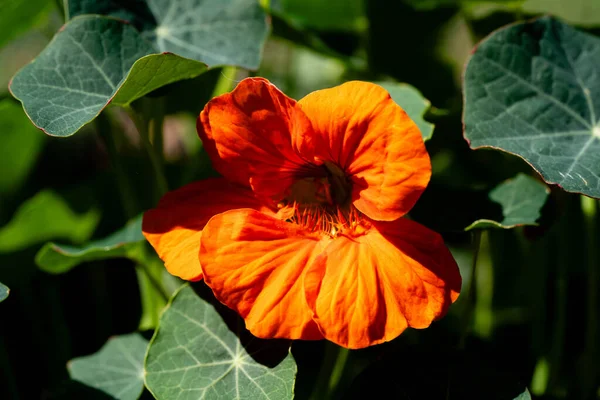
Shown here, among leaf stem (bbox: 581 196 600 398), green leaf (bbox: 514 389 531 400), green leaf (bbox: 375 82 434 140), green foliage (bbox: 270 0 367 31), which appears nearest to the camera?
green leaf (bbox: 514 389 531 400)

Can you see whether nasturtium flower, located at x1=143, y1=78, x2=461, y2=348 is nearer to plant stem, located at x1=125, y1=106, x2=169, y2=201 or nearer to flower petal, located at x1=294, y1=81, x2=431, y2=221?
flower petal, located at x1=294, y1=81, x2=431, y2=221

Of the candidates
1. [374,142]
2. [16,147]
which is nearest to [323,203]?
[374,142]

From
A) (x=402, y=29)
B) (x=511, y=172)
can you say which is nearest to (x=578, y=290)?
(x=511, y=172)

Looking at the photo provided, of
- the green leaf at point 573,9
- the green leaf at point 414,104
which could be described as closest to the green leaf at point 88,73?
the green leaf at point 414,104

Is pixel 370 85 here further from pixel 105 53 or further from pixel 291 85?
pixel 291 85

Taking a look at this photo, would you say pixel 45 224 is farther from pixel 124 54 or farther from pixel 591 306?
pixel 591 306

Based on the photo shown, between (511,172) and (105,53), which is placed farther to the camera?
(511,172)

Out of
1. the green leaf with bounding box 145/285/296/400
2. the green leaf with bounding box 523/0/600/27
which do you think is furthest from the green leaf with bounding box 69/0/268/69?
the green leaf with bounding box 523/0/600/27
